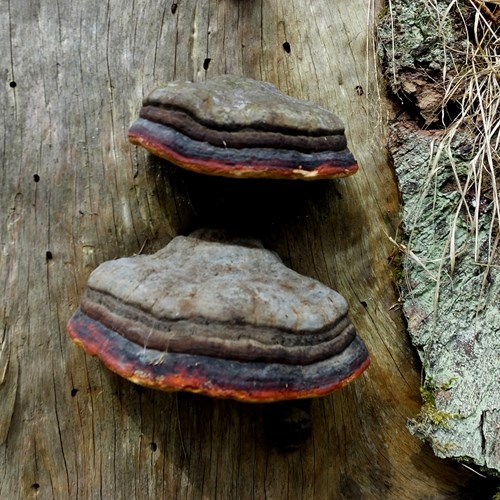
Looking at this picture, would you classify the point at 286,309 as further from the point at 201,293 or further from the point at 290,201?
the point at 290,201

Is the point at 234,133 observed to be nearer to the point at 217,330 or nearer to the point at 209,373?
the point at 217,330

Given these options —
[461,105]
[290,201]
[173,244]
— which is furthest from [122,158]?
[461,105]

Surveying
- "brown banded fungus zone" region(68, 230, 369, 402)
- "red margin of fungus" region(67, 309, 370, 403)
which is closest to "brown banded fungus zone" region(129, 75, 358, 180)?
"brown banded fungus zone" region(68, 230, 369, 402)

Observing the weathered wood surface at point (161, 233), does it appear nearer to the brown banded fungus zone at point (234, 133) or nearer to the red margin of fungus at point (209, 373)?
the brown banded fungus zone at point (234, 133)

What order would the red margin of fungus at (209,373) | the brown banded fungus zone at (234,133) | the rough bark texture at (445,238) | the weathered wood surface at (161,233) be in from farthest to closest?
1. the rough bark texture at (445,238)
2. the weathered wood surface at (161,233)
3. the brown banded fungus zone at (234,133)
4. the red margin of fungus at (209,373)

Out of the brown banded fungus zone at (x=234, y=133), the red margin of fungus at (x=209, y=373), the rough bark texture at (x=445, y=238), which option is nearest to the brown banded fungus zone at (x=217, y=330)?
the red margin of fungus at (x=209, y=373)
